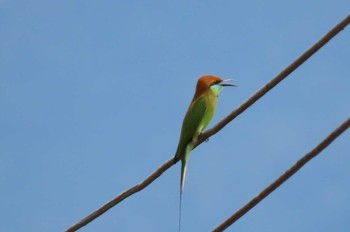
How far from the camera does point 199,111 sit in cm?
436

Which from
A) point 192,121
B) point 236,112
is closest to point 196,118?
point 192,121

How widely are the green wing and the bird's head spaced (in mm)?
66

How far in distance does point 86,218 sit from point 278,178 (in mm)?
974

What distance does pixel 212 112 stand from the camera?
14.7ft

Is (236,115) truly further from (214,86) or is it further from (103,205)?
(214,86)

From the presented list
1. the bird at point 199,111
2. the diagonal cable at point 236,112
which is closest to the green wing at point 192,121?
the bird at point 199,111

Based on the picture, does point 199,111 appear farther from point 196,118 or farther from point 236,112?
point 236,112

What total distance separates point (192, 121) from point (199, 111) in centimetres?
12

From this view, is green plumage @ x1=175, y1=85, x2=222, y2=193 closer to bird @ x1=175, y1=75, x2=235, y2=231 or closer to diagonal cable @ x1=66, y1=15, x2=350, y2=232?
bird @ x1=175, y1=75, x2=235, y2=231

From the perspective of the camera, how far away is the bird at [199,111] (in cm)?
413

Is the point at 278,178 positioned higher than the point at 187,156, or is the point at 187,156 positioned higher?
the point at 187,156

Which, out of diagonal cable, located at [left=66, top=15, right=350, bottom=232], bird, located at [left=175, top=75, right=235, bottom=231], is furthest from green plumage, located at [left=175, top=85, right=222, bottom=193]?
diagonal cable, located at [left=66, top=15, right=350, bottom=232]

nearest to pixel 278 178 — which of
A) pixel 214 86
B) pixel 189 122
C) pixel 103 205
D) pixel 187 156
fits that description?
pixel 103 205

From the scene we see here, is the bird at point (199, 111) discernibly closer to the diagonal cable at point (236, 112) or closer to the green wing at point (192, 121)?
the green wing at point (192, 121)
